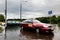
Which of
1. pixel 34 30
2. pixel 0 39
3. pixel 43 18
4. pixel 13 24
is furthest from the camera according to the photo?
pixel 43 18

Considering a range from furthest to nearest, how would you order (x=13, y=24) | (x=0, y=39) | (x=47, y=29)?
(x=13, y=24) < (x=47, y=29) < (x=0, y=39)

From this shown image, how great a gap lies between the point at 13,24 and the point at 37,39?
16.9 m

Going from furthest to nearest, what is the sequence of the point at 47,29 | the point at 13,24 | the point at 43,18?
1. the point at 43,18
2. the point at 13,24
3. the point at 47,29

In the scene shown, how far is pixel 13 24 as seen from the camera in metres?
30.7

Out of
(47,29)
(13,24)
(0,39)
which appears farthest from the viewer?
(13,24)

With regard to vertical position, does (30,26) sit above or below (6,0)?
below

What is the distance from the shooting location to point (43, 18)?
41.2m

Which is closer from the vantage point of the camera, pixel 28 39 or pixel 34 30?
pixel 28 39

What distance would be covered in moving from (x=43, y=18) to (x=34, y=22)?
2109 centimetres

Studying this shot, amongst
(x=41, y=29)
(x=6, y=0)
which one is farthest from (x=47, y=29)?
(x=6, y=0)

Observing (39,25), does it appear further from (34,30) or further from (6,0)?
(6,0)

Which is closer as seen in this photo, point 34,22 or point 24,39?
point 24,39

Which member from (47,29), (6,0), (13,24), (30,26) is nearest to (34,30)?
(30,26)

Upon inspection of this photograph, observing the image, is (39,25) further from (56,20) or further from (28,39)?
(56,20)
